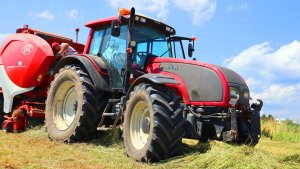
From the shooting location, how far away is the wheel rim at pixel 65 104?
8.21m

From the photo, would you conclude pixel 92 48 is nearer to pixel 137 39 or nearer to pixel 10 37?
pixel 137 39

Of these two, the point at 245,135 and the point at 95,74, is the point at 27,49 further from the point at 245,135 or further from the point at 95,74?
the point at 245,135

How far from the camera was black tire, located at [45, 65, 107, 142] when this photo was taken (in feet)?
24.0

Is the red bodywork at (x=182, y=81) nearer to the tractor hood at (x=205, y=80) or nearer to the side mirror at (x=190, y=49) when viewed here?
the tractor hood at (x=205, y=80)

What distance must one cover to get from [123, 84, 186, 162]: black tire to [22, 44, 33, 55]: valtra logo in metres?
4.09

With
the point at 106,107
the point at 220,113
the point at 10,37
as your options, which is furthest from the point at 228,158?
the point at 10,37

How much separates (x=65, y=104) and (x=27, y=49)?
201 centimetres

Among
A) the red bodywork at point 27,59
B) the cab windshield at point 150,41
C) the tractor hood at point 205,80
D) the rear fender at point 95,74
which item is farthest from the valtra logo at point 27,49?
the tractor hood at point 205,80

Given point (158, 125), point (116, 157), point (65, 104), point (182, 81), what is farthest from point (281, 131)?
point (158, 125)

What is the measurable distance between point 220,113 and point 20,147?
3416 millimetres

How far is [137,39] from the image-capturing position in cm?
743

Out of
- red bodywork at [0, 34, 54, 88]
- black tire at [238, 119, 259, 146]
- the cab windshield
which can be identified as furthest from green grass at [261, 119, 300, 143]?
red bodywork at [0, 34, 54, 88]

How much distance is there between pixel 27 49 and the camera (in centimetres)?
945

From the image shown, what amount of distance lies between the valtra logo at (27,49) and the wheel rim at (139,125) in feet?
13.4
